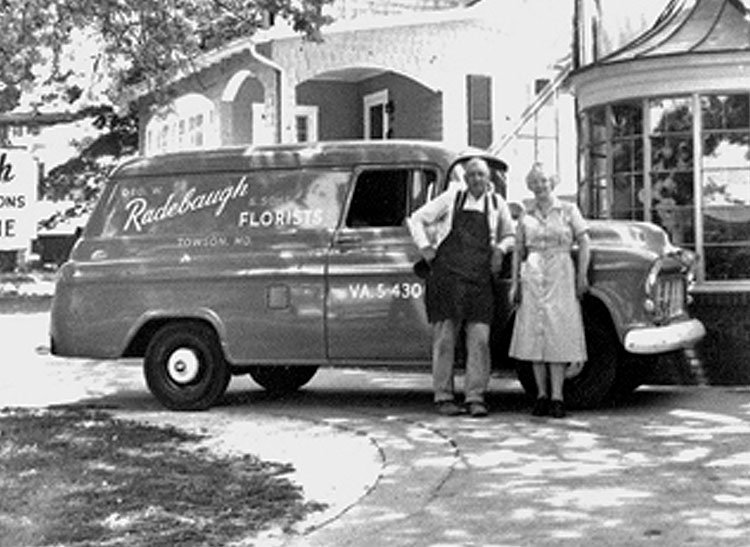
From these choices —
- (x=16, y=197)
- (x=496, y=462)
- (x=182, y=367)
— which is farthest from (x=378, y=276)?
(x=16, y=197)

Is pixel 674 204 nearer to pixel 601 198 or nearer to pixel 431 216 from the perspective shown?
pixel 601 198

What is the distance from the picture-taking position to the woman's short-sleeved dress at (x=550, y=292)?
9.36 metres

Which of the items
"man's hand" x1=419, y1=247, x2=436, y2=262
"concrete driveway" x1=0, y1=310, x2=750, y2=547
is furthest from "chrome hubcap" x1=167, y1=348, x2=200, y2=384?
"man's hand" x1=419, y1=247, x2=436, y2=262

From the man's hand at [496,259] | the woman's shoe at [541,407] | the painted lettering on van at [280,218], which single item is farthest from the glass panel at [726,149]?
the painted lettering on van at [280,218]

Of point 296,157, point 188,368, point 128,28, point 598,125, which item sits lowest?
point 188,368

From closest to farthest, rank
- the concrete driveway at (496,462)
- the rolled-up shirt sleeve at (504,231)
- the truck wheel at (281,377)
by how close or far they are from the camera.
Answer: the concrete driveway at (496,462) < the rolled-up shirt sleeve at (504,231) < the truck wheel at (281,377)

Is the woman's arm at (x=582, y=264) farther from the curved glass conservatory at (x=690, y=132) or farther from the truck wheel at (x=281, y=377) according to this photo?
the truck wheel at (x=281, y=377)

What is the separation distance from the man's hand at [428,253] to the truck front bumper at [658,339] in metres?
1.57

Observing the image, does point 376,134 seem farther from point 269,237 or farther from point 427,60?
point 269,237

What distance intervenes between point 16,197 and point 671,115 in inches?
275

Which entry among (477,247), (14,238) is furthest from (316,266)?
(14,238)

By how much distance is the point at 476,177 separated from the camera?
948 centimetres

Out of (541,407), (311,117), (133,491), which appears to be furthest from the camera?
(311,117)

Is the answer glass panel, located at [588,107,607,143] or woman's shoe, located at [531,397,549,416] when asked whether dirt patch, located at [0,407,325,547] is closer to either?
woman's shoe, located at [531,397,549,416]
